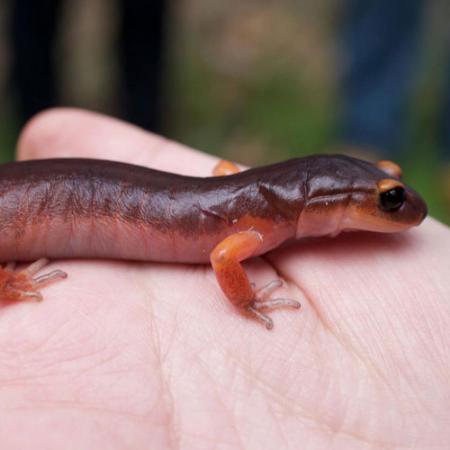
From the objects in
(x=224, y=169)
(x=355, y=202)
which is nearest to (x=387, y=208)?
(x=355, y=202)

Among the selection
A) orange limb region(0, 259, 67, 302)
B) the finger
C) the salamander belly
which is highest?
the finger

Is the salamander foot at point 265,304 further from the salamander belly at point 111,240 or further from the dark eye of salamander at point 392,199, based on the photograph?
the dark eye of salamander at point 392,199

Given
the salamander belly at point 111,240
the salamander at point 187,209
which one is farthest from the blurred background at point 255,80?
the salamander belly at point 111,240

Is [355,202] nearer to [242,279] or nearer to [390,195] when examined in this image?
[390,195]

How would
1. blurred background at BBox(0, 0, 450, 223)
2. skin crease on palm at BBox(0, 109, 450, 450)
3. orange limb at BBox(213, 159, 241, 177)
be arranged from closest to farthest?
skin crease on palm at BBox(0, 109, 450, 450)
orange limb at BBox(213, 159, 241, 177)
blurred background at BBox(0, 0, 450, 223)

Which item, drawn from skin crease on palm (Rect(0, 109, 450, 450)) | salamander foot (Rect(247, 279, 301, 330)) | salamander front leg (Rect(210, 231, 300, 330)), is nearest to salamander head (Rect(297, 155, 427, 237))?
skin crease on palm (Rect(0, 109, 450, 450))

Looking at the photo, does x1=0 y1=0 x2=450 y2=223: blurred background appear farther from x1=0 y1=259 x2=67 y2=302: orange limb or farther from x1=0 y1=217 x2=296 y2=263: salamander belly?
x1=0 y1=259 x2=67 y2=302: orange limb
